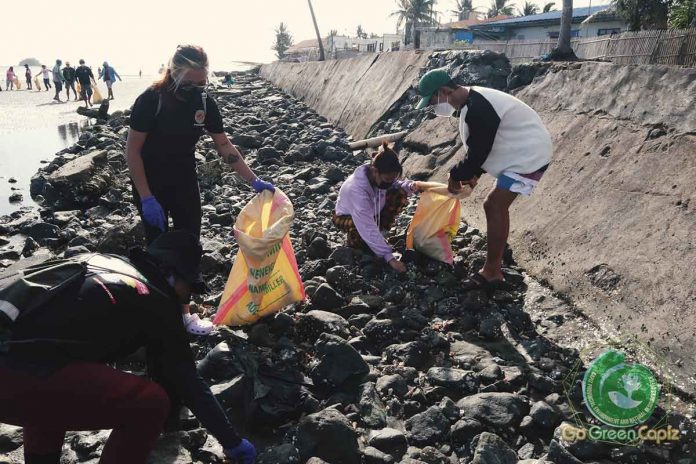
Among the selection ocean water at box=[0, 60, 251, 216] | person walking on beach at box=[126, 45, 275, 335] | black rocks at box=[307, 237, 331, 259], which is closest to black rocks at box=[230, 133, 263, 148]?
ocean water at box=[0, 60, 251, 216]

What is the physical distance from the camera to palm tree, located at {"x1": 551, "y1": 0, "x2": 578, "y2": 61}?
12.0 metres

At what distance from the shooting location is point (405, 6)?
199 feet

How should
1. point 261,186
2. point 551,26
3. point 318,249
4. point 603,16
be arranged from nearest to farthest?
1. point 261,186
2. point 318,249
3. point 603,16
4. point 551,26

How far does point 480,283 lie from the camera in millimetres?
3963

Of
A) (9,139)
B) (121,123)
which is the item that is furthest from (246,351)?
(9,139)

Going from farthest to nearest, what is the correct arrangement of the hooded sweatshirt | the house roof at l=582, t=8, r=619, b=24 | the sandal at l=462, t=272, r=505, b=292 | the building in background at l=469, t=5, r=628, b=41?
the building in background at l=469, t=5, r=628, b=41 → the house roof at l=582, t=8, r=619, b=24 → the hooded sweatshirt → the sandal at l=462, t=272, r=505, b=292

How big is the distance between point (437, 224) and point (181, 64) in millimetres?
2371

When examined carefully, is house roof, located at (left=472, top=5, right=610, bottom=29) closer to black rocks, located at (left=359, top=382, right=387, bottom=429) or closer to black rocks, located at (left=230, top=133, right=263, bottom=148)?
black rocks, located at (left=230, top=133, right=263, bottom=148)

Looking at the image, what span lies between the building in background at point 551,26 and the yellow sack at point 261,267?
30.5m

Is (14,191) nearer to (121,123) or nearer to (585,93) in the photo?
(121,123)

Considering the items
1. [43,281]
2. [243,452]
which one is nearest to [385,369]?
[243,452]

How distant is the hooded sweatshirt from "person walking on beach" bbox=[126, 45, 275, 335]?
4.33 feet

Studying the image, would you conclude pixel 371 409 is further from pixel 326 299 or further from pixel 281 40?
pixel 281 40

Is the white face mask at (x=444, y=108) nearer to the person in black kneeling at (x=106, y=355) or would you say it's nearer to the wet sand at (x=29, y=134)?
the person in black kneeling at (x=106, y=355)
